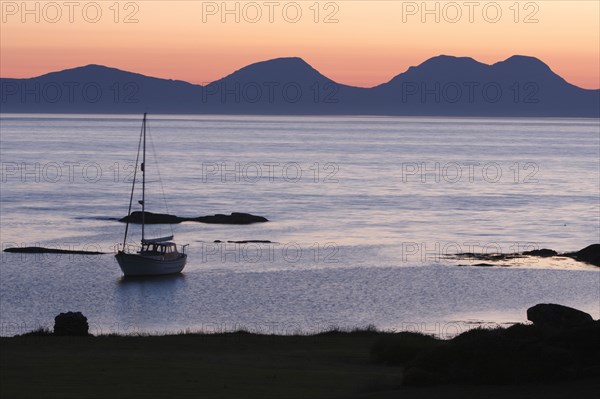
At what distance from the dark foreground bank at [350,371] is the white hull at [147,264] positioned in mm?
33453

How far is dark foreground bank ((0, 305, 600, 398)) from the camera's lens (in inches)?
734

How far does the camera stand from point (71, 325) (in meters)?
30.3

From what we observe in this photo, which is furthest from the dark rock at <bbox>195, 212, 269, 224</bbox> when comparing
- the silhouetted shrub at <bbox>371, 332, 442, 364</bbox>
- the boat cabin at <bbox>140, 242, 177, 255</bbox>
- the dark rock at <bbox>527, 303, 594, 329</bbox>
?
the silhouetted shrub at <bbox>371, 332, 442, 364</bbox>

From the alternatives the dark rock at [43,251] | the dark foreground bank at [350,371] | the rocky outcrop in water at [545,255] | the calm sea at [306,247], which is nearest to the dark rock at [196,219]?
the calm sea at [306,247]

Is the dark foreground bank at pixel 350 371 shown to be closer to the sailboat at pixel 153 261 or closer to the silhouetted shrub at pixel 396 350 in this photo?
the silhouetted shrub at pixel 396 350

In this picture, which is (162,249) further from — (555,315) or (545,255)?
(555,315)

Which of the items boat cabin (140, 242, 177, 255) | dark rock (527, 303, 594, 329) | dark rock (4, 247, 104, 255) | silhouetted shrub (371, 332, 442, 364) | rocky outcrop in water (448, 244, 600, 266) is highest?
silhouetted shrub (371, 332, 442, 364)

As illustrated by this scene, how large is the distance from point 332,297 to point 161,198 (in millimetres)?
59551

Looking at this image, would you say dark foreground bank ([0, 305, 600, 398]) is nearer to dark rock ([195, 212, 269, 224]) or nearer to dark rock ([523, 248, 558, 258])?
dark rock ([523, 248, 558, 258])

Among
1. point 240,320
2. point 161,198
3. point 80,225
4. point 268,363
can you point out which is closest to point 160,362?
point 268,363

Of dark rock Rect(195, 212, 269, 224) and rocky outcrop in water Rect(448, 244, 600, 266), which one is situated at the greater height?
dark rock Rect(195, 212, 269, 224)

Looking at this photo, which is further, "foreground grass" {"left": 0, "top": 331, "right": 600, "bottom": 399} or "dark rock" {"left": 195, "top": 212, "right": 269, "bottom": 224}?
"dark rock" {"left": 195, "top": 212, "right": 269, "bottom": 224}

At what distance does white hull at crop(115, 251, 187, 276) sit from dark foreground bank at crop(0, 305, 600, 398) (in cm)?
3345

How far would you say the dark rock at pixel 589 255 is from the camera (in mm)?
62438
